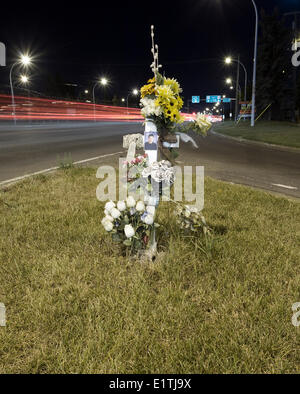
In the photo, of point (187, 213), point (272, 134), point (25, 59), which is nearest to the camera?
point (187, 213)

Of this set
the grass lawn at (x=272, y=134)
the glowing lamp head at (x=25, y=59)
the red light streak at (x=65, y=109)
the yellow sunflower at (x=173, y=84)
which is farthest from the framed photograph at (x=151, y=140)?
Answer: the red light streak at (x=65, y=109)

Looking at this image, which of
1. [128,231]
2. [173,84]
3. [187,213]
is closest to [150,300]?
[128,231]

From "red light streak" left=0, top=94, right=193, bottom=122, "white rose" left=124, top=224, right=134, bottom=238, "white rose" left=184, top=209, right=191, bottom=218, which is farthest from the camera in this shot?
"red light streak" left=0, top=94, right=193, bottom=122

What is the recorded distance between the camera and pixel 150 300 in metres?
2.56

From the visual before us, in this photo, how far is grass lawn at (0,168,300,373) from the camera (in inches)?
78.9

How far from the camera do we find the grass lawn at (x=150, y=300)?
2.00 m

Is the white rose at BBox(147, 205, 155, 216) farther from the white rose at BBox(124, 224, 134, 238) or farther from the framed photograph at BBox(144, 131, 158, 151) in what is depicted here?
the framed photograph at BBox(144, 131, 158, 151)

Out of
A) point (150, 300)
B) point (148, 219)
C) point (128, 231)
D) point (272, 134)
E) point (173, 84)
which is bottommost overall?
point (150, 300)

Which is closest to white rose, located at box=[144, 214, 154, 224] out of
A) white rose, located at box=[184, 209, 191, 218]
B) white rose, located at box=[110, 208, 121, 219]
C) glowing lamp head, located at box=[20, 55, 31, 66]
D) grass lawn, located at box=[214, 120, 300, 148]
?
white rose, located at box=[110, 208, 121, 219]

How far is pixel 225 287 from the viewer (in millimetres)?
2758

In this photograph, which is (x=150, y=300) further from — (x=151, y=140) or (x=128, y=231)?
(x=151, y=140)

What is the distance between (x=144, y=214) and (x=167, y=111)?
1011mm
